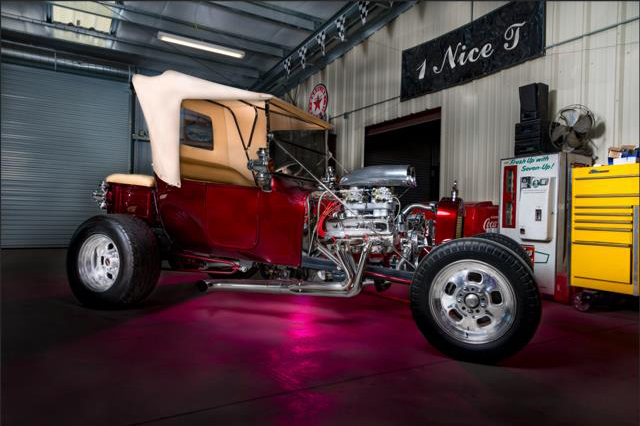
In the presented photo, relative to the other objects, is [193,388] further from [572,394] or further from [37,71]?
[37,71]

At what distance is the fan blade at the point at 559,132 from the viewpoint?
15.4 ft

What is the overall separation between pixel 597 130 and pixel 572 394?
156 inches

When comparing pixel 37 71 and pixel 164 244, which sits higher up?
pixel 37 71

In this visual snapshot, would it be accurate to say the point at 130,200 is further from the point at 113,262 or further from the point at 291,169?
the point at 291,169

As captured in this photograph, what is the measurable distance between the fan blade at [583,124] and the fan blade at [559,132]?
0.10 metres

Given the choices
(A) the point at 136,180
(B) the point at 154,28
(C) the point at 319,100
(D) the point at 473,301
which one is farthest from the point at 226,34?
(D) the point at 473,301

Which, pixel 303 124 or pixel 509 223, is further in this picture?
pixel 509 223

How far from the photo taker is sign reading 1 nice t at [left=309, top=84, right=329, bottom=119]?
9898 millimetres

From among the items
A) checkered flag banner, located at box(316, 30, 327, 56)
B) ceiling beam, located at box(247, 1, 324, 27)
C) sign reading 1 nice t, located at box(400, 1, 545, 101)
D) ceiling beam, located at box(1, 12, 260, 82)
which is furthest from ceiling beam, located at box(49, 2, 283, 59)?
sign reading 1 nice t, located at box(400, 1, 545, 101)

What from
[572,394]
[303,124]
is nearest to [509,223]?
[303,124]

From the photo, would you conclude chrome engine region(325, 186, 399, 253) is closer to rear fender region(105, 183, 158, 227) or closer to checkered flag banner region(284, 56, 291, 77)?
rear fender region(105, 183, 158, 227)

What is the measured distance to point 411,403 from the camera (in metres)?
1.76

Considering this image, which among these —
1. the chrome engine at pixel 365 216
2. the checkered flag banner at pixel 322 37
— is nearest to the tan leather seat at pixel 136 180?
the chrome engine at pixel 365 216

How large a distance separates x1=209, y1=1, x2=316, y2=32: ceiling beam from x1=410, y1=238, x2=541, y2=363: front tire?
286 inches
